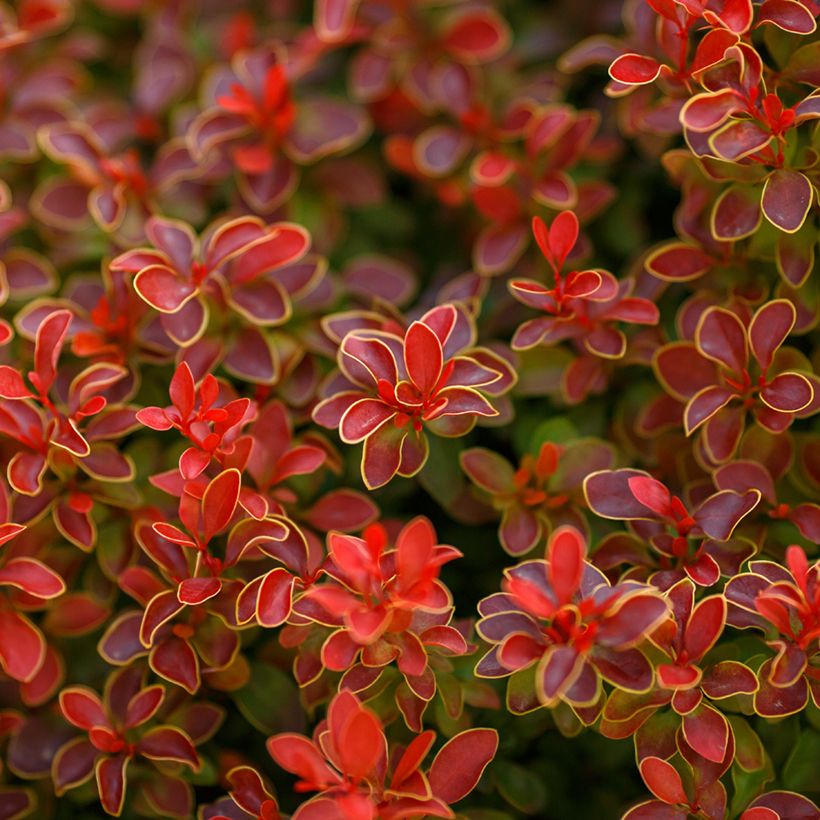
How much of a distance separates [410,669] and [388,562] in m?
0.10

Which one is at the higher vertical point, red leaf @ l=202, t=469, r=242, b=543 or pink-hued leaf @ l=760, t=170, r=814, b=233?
pink-hued leaf @ l=760, t=170, r=814, b=233

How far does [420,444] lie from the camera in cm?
104

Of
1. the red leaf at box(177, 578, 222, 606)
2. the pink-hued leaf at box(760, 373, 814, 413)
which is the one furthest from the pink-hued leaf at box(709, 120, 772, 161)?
the red leaf at box(177, 578, 222, 606)

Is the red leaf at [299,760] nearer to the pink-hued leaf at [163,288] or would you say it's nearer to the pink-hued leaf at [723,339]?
the pink-hued leaf at [163,288]

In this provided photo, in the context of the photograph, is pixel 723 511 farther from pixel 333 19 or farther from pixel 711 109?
pixel 333 19

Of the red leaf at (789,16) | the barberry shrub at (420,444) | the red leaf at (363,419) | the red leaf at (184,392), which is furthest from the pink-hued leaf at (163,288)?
the red leaf at (789,16)

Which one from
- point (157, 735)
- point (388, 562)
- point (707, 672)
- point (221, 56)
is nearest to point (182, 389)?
point (388, 562)

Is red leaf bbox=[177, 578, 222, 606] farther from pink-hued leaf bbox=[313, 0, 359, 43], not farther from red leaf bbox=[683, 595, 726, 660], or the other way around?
pink-hued leaf bbox=[313, 0, 359, 43]

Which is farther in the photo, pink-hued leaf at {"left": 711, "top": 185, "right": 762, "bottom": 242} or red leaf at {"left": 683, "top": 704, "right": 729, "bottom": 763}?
pink-hued leaf at {"left": 711, "top": 185, "right": 762, "bottom": 242}

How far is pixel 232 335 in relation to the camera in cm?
120

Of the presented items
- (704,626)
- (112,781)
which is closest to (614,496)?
(704,626)

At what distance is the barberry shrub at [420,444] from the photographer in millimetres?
931

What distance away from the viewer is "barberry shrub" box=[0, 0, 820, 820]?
931mm

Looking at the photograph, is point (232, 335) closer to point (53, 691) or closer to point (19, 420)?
point (19, 420)
